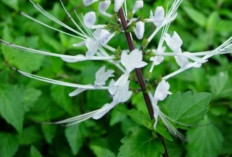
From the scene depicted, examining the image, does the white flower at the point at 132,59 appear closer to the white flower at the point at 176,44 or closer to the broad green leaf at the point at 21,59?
the white flower at the point at 176,44

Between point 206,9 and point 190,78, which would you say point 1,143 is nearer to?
point 190,78

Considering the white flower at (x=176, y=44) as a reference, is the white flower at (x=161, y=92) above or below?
below

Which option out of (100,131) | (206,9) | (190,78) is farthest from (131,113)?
(206,9)

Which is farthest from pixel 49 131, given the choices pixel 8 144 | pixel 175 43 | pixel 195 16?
pixel 195 16

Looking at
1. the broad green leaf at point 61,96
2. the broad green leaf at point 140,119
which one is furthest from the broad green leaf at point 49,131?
the broad green leaf at point 140,119

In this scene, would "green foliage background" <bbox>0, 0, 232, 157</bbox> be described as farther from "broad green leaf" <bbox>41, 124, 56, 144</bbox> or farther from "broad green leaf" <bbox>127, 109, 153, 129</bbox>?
"broad green leaf" <bbox>127, 109, 153, 129</bbox>

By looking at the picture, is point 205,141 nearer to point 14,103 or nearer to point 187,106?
point 187,106

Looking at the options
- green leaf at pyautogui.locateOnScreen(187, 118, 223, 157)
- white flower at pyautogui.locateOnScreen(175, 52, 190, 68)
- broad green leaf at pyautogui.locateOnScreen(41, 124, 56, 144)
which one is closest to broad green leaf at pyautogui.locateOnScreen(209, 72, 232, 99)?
green leaf at pyautogui.locateOnScreen(187, 118, 223, 157)
